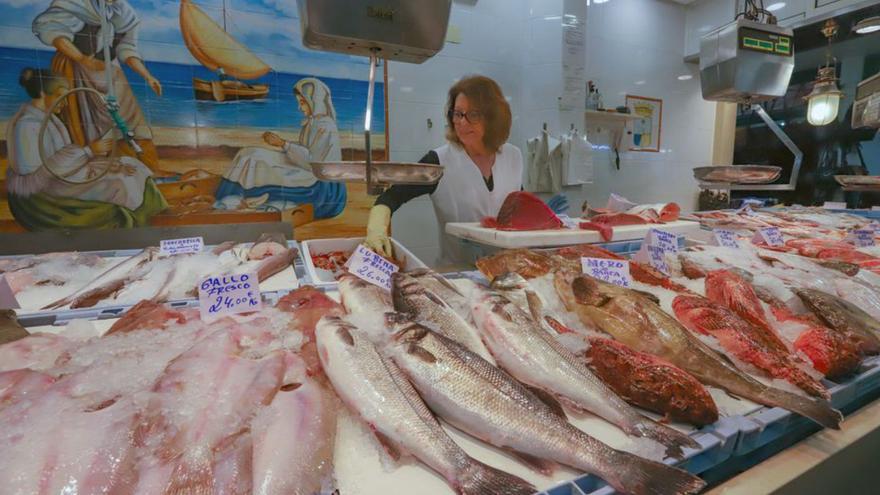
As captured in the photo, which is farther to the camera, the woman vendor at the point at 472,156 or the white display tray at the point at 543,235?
the woman vendor at the point at 472,156

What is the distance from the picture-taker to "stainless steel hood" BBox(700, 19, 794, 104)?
2.72 meters

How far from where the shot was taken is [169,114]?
4441mm

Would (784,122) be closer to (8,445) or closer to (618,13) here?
(618,13)

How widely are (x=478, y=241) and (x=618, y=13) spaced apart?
5849 millimetres

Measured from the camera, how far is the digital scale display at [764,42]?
8.85 feet

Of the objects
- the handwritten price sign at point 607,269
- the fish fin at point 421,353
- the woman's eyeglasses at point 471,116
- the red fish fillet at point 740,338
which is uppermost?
the woman's eyeglasses at point 471,116

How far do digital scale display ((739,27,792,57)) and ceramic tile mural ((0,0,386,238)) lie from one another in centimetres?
370

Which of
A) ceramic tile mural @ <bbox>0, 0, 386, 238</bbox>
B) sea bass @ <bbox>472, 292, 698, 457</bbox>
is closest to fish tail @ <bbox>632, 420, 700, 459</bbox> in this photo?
sea bass @ <bbox>472, 292, 698, 457</bbox>

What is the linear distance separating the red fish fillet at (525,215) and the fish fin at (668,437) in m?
1.78

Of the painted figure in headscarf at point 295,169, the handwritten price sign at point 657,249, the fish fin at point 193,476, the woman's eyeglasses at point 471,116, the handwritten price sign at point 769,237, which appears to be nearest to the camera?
the fish fin at point 193,476

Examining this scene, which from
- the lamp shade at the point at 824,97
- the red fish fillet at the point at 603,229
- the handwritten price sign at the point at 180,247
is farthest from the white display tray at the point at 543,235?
the lamp shade at the point at 824,97

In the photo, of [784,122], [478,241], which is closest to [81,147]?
[478,241]

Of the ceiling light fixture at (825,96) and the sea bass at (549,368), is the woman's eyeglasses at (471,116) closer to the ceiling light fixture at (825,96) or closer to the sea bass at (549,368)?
the sea bass at (549,368)

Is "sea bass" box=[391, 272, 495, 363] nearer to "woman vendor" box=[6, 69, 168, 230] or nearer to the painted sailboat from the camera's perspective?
the painted sailboat
